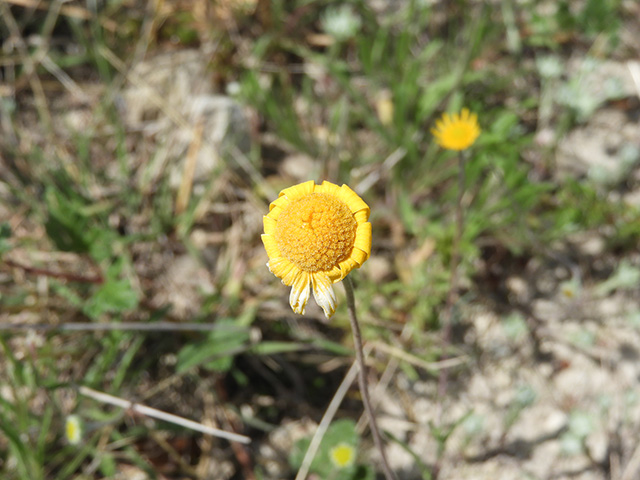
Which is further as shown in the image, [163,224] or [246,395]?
[163,224]

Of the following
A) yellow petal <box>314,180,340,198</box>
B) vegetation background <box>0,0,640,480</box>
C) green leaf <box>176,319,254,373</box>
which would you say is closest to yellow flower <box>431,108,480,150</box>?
vegetation background <box>0,0,640,480</box>

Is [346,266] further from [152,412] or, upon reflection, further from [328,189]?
[152,412]

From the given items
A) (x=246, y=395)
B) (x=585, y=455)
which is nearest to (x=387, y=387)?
(x=246, y=395)

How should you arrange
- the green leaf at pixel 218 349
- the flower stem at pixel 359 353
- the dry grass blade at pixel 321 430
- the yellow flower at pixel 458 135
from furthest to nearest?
the green leaf at pixel 218 349, the dry grass blade at pixel 321 430, the yellow flower at pixel 458 135, the flower stem at pixel 359 353

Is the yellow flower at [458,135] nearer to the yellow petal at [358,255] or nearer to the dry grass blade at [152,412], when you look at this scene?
the yellow petal at [358,255]

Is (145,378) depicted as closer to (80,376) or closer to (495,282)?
(80,376)

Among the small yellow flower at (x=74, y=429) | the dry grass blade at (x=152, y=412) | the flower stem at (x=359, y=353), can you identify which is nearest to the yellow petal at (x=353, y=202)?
the flower stem at (x=359, y=353)
